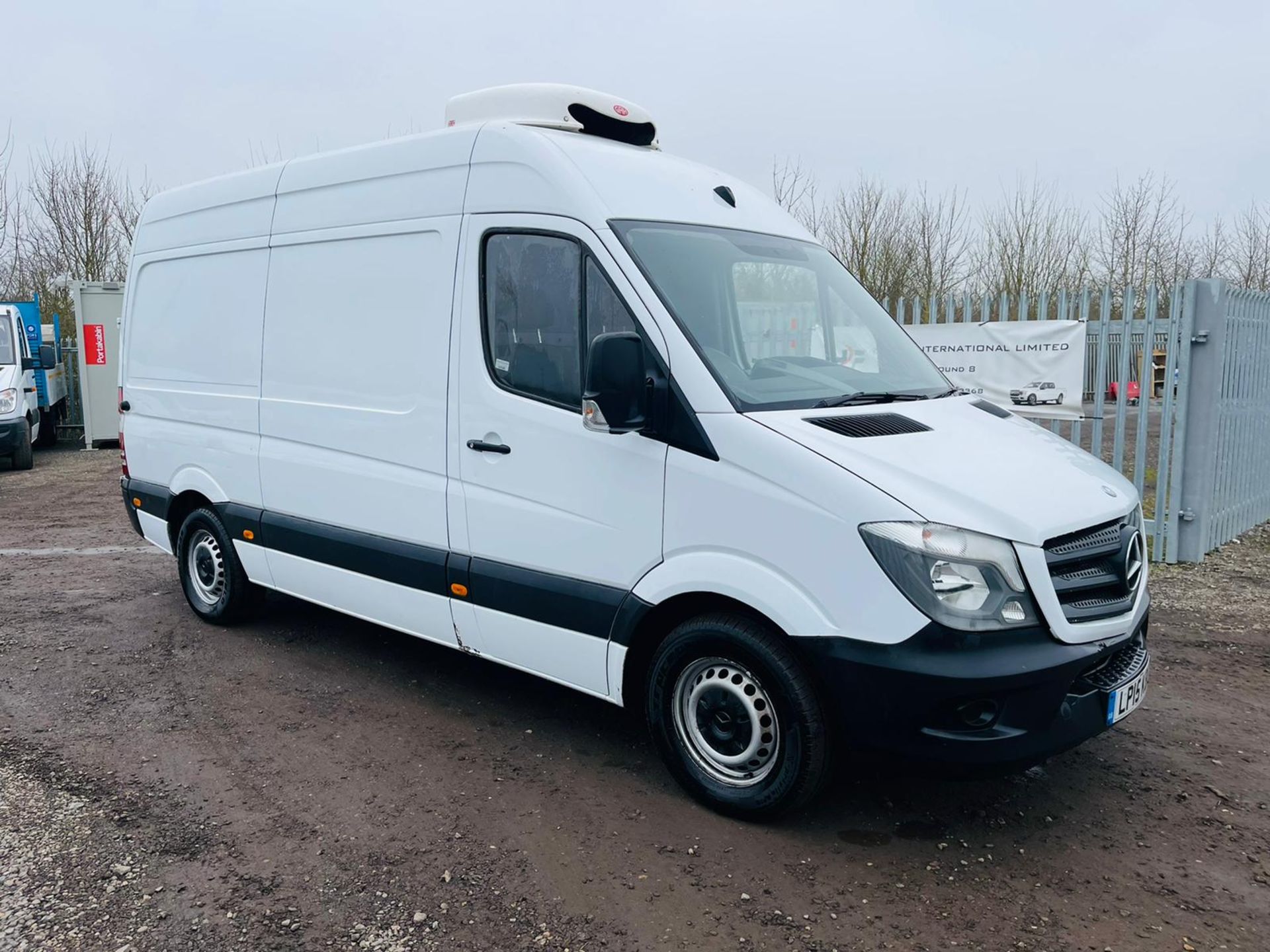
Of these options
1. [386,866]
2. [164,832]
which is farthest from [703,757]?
[164,832]

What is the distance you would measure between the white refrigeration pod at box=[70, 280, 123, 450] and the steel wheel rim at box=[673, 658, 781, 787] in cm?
1655

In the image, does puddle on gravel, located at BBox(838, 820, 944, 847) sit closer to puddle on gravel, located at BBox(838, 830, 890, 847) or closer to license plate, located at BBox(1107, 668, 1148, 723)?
puddle on gravel, located at BBox(838, 830, 890, 847)

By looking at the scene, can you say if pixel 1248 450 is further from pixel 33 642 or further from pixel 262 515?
pixel 33 642

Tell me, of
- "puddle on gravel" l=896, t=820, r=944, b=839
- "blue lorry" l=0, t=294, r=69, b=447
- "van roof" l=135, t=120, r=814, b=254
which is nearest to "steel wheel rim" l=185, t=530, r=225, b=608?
"van roof" l=135, t=120, r=814, b=254

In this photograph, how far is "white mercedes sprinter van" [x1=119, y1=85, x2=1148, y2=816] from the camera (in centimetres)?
332

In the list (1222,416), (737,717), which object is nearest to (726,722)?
(737,717)

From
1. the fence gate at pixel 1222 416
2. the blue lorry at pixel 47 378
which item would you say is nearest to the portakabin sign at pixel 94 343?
the blue lorry at pixel 47 378

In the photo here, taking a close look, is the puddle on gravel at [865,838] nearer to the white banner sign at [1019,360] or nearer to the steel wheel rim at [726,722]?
the steel wheel rim at [726,722]

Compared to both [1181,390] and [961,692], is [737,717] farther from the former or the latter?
[1181,390]

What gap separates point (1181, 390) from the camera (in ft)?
25.5

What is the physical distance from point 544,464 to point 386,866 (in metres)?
1.63

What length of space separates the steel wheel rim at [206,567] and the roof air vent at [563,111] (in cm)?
312

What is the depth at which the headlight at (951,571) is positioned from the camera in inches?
127

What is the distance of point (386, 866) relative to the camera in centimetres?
353
